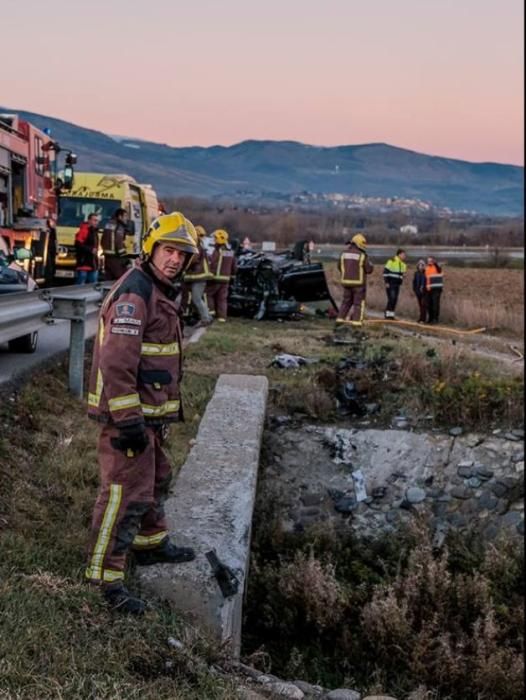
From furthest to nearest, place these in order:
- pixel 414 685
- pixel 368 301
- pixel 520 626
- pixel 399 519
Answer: pixel 368 301 → pixel 399 519 → pixel 520 626 → pixel 414 685

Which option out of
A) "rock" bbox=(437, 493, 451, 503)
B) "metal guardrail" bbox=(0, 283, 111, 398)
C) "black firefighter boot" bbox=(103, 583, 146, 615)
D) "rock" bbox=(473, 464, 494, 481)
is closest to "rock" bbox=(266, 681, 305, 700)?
"black firefighter boot" bbox=(103, 583, 146, 615)

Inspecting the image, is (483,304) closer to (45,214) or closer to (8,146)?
(45,214)

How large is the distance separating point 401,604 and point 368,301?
1696 cm

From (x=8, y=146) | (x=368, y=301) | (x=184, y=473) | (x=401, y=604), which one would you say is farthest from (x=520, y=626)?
(x=368, y=301)

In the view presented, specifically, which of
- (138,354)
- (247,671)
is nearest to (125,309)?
(138,354)

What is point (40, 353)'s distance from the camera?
794 centimetres

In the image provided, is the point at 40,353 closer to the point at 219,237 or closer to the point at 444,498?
the point at 444,498

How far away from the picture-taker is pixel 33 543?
3729 mm

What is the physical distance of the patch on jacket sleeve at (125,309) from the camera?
133 inches

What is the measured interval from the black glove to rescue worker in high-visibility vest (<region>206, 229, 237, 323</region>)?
10.0m

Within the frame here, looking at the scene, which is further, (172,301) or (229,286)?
(229,286)

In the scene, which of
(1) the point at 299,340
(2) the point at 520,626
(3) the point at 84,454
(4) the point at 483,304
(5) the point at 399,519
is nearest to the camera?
(3) the point at 84,454

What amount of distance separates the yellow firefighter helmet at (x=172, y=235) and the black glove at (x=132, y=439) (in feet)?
2.69

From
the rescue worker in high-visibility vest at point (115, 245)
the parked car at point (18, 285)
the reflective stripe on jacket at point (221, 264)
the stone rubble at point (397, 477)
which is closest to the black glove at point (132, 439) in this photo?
the stone rubble at point (397, 477)
